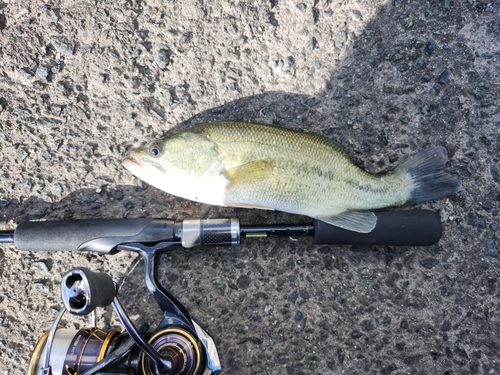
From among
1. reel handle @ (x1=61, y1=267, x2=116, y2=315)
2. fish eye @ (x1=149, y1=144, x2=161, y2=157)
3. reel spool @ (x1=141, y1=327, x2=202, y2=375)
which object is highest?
fish eye @ (x1=149, y1=144, x2=161, y2=157)

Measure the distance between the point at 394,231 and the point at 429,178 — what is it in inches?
18.2

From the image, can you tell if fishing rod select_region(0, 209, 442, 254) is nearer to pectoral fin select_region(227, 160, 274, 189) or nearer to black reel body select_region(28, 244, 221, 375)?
black reel body select_region(28, 244, 221, 375)

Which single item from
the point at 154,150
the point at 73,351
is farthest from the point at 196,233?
the point at 73,351

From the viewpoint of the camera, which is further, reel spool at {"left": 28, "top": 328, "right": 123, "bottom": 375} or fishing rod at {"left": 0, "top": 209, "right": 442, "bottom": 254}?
fishing rod at {"left": 0, "top": 209, "right": 442, "bottom": 254}

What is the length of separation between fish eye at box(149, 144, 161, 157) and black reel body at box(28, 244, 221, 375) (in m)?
0.60

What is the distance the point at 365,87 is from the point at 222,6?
4.09ft

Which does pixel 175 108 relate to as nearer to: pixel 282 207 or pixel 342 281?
pixel 282 207

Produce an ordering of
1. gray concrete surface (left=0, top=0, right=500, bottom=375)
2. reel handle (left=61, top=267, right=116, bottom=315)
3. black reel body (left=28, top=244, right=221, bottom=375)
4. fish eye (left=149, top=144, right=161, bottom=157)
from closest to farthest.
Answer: reel handle (left=61, top=267, right=116, bottom=315), black reel body (left=28, top=244, right=221, bottom=375), fish eye (left=149, top=144, right=161, bottom=157), gray concrete surface (left=0, top=0, right=500, bottom=375)

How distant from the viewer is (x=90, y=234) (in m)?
2.44

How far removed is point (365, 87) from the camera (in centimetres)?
283

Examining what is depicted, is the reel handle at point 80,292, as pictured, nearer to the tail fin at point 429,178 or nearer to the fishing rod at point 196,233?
the fishing rod at point 196,233

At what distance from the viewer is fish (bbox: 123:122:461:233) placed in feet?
8.13

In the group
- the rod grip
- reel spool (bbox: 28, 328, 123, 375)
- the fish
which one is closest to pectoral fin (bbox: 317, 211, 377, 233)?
the fish

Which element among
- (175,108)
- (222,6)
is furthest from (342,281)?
(222,6)
